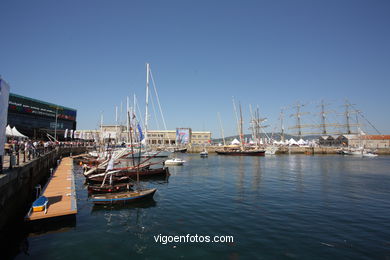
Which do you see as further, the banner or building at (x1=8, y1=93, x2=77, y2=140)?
building at (x1=8, y1=93, x2=77, y2=140)

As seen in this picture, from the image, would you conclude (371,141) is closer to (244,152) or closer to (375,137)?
(375,137)

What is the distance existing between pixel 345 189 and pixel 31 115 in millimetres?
115037

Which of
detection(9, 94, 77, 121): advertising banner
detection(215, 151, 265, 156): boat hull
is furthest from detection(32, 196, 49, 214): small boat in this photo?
detection(215, 151, 265, 156): boat hull

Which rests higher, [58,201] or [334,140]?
[334,140]

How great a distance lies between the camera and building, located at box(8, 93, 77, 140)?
90.4 meters

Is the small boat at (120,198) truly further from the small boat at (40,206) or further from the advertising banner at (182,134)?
the advertising banner at (182,134)

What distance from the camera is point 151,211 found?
1902 centimetres

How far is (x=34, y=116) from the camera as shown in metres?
99.1

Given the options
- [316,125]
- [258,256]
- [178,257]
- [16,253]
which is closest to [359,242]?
[258,256]

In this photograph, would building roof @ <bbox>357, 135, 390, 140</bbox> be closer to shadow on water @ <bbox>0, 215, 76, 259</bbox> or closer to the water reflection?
the water reflection

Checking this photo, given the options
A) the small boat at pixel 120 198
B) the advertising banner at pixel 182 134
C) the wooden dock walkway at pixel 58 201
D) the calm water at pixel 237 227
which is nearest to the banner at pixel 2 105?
the wooden dock walkway at pixel 58 201

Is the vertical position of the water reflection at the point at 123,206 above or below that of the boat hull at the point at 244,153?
below

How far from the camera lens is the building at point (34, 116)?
90.4 meters

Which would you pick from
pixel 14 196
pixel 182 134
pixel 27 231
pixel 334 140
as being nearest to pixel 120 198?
pixel 27 231
